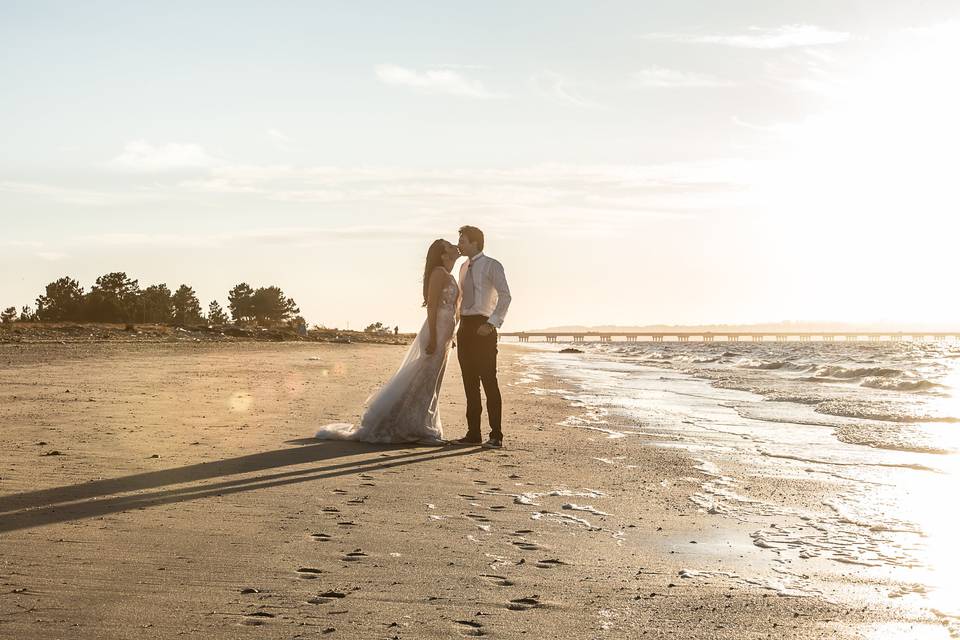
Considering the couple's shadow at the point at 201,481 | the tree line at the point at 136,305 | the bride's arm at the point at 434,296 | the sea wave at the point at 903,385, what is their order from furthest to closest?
the tree line at the point at 136,305, the sea wave at the point at 903,385, the bride's arm at the point at 434,296, the couple's shadow at the point at 201,481

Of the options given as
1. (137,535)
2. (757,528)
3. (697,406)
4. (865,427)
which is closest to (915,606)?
(757,528)

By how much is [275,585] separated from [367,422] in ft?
17.9

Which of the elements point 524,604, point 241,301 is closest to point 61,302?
point 241,301

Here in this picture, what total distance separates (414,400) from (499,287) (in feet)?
4.92

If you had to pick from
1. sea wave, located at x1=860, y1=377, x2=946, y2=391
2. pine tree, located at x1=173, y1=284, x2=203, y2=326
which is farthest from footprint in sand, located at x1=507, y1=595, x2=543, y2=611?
pine tree, located at x1=173, y1=284, x2=203, y2=326

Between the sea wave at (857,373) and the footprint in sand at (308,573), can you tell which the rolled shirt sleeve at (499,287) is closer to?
the footprint in sand at (308,573)

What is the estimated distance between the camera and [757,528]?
5.36 metres

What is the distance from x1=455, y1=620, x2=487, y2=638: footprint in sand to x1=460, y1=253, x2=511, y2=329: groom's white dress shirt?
6.16 m

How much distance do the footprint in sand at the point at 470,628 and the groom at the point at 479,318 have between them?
19.5ft

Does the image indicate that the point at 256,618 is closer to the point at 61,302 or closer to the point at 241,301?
the point at 61,302

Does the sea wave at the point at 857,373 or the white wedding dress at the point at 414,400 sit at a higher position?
the white wedding dress at the point at 414,400

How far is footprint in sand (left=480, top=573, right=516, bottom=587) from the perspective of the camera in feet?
12.9

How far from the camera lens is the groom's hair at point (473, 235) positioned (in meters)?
9.71

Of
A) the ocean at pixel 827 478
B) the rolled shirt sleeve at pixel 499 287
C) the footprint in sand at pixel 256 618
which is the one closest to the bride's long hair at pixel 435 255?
the rolled shirt sleeve at pixel 499 287
